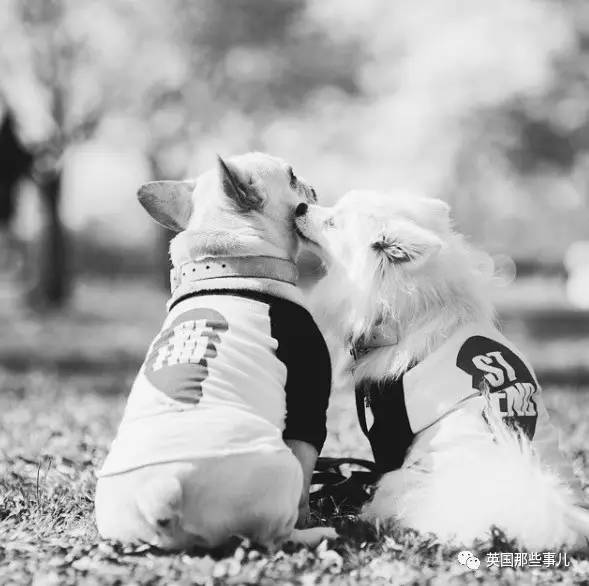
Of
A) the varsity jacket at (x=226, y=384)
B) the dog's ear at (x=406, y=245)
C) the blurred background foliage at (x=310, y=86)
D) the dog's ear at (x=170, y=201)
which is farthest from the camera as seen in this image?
the blurred background foliage at (x=310, y=86)

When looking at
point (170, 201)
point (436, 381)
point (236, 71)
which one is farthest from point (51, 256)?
point (436, 381)

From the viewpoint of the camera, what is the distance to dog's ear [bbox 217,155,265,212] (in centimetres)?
358

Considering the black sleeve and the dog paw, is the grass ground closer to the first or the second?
the dog paw

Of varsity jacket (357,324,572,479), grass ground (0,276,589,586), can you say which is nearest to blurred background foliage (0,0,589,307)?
grass ground (0,276,589,586)

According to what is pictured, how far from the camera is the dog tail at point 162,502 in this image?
2.88m

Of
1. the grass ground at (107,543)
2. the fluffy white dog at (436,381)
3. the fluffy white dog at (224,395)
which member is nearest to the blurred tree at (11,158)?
Result: the grass ground at (107,543)

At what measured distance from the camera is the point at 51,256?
17516 millimetres

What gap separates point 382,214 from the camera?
12.7ft

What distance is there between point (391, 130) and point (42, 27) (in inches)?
280

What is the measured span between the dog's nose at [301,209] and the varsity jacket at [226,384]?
0.66m

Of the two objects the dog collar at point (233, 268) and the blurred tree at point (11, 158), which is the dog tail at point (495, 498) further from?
the blurred tree at point (11, 158)

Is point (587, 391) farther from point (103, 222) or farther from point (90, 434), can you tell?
point (103, 222)

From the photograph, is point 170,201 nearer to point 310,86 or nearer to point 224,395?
point 224,395

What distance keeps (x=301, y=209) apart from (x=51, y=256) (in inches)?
575
